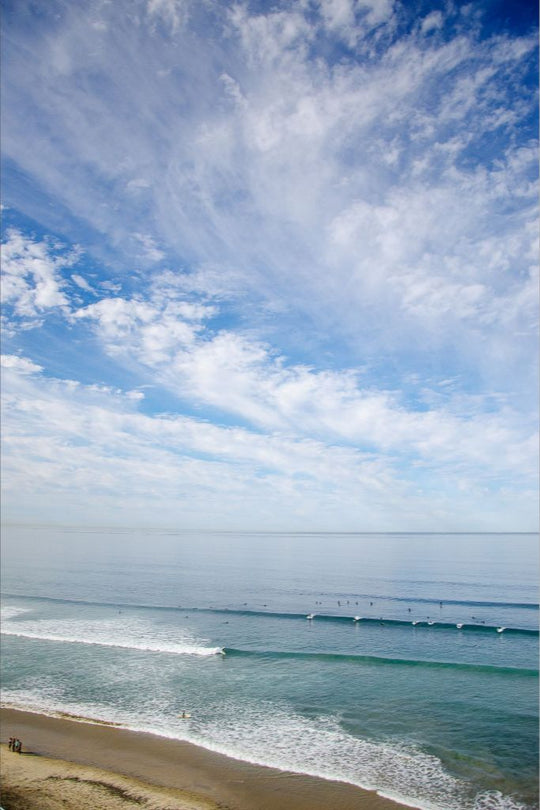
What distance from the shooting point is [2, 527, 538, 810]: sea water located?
20312 millimetres

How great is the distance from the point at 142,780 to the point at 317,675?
616 inches

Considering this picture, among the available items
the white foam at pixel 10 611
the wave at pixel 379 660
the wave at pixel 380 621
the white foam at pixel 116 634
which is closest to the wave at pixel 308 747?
the wave at pixel 379 660

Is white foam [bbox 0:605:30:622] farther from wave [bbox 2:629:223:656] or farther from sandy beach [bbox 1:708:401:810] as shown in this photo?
sandy beach [bbox 1:708:401:810]

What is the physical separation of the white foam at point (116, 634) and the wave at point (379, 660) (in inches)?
112

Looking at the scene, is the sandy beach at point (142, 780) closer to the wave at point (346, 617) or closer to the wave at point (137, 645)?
the wave at point (137, 645)

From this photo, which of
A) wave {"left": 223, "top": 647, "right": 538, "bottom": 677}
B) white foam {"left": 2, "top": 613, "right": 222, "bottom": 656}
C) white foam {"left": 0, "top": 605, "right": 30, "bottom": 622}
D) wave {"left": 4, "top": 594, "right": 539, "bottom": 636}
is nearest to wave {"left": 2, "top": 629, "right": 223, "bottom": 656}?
white foam {"left": 2, "top": 613, "right": 222, "bottom": 656}

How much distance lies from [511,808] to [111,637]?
33.5 meters

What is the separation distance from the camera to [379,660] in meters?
34.9

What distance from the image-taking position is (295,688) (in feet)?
95.6

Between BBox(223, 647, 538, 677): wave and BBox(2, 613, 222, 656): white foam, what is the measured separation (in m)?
2.85

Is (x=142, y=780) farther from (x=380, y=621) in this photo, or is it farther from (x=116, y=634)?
(x=380, y=621)

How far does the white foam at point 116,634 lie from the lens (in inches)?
1495

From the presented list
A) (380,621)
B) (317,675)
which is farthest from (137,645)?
(380,621)

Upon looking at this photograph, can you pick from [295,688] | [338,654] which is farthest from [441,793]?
[338,654]
